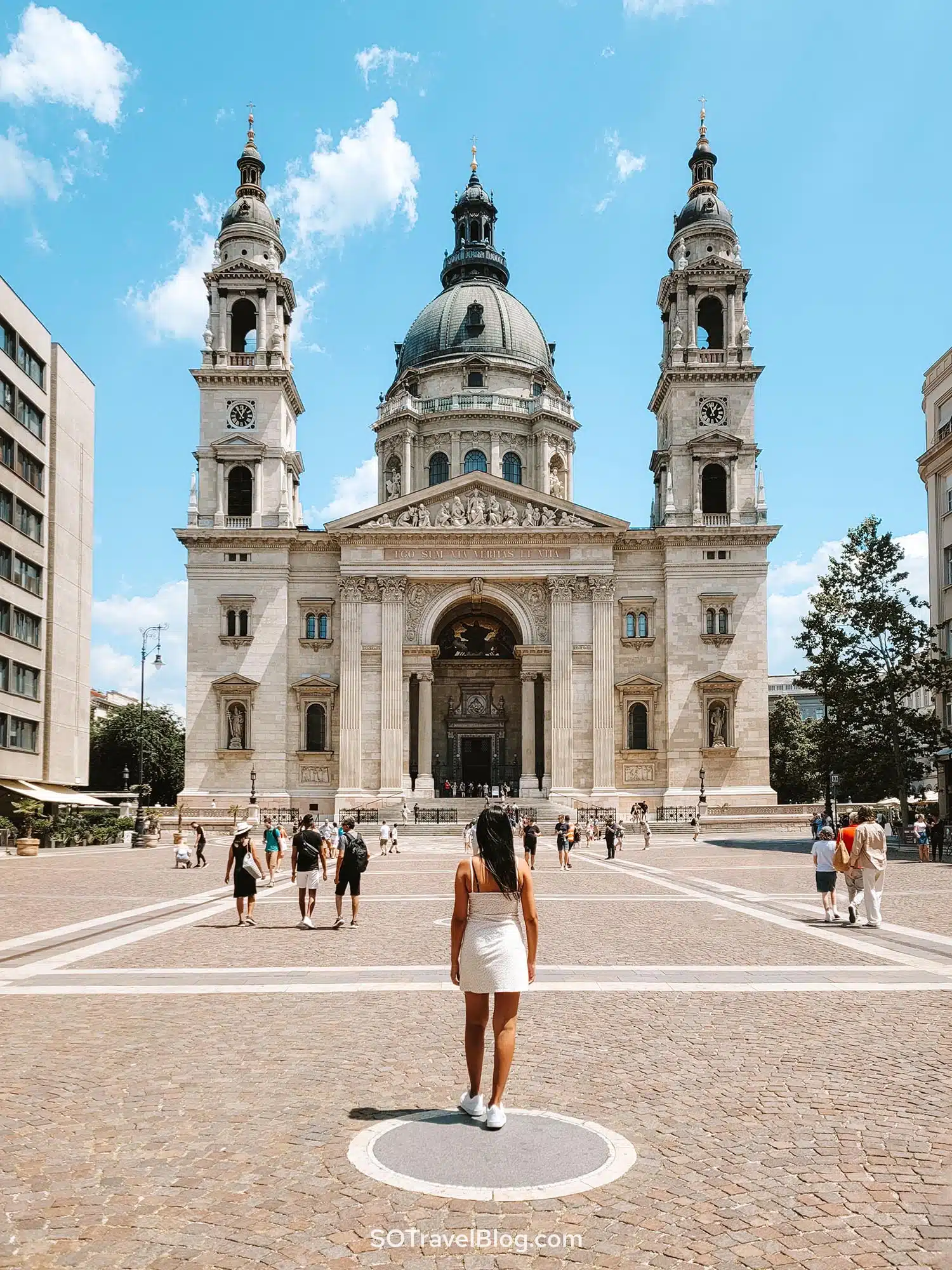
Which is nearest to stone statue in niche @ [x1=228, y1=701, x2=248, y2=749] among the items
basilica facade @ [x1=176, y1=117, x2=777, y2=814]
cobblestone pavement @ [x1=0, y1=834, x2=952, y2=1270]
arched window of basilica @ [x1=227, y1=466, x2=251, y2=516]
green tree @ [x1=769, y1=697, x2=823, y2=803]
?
basilica facade @ [x1=176, y1=117, x2=777, y2=814]

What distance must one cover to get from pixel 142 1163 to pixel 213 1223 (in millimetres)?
1081

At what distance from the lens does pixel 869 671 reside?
4866 cm

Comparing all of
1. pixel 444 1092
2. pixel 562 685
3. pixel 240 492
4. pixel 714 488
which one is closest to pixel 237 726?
pixel 240 492

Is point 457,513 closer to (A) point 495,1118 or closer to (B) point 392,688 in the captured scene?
(B) point 392,688

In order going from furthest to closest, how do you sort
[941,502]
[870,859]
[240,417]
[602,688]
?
[240,417] < [602,688] < [941,502] < [870,859]

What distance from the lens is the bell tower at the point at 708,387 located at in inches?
2665

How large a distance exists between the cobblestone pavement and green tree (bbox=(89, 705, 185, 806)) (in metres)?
73.4

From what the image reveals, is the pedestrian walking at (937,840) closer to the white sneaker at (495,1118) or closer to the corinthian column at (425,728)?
the corinthian column at (425,728)

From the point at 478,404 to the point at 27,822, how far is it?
1839 inches

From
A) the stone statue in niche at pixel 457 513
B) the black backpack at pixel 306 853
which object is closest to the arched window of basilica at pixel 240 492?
the stone statue in niche at pixel 457 513

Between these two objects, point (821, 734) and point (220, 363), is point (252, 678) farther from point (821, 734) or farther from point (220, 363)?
point (821, 734)

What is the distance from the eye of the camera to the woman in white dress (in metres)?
7.23

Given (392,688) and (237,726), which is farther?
(237,726)

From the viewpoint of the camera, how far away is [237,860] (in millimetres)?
18781
